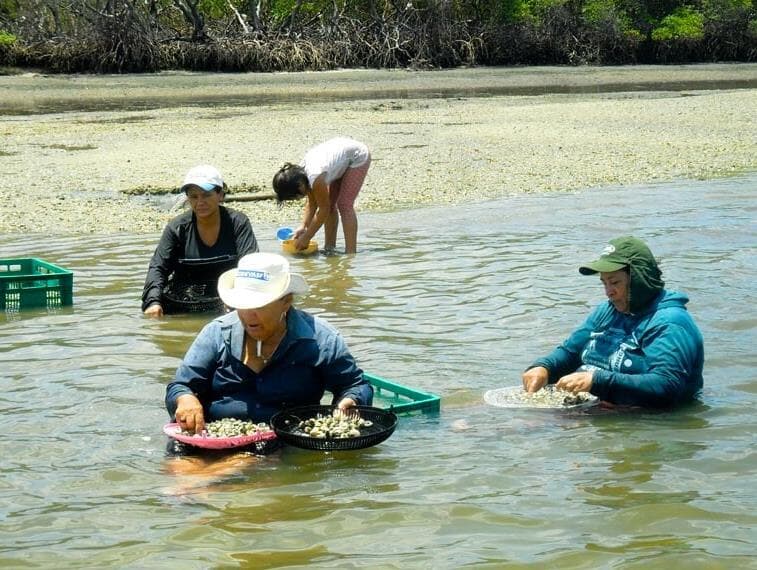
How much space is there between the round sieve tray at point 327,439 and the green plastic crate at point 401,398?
2.17ft

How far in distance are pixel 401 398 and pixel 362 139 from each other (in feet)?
48.0

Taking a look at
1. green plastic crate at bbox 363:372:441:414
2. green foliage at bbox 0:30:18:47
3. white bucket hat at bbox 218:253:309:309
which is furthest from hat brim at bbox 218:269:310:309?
green foliage at bbox 0:30:18:47

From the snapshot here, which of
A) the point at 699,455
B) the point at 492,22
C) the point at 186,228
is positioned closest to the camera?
the point at 699,455

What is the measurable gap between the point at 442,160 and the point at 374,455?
40.4 feet

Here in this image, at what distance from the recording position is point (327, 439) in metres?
5.15

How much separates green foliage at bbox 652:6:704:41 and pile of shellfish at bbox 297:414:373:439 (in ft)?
161

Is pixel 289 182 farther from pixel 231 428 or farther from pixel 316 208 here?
pixel 231 428

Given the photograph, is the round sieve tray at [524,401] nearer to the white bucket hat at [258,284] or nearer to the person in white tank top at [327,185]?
the white bucket hat at [258,284]

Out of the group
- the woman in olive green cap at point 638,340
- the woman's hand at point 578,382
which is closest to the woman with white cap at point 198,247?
the woman in olive green cap at point 638,340

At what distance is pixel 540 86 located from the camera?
3891cm

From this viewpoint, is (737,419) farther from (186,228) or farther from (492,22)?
(492,22)

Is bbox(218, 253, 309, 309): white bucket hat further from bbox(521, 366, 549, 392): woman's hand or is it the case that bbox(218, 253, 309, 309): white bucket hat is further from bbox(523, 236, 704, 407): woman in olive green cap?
bbox(521, 366, 549, 392): woman's hand

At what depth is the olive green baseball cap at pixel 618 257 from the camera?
234 inches

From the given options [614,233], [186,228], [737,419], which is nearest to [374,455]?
[737,419]
